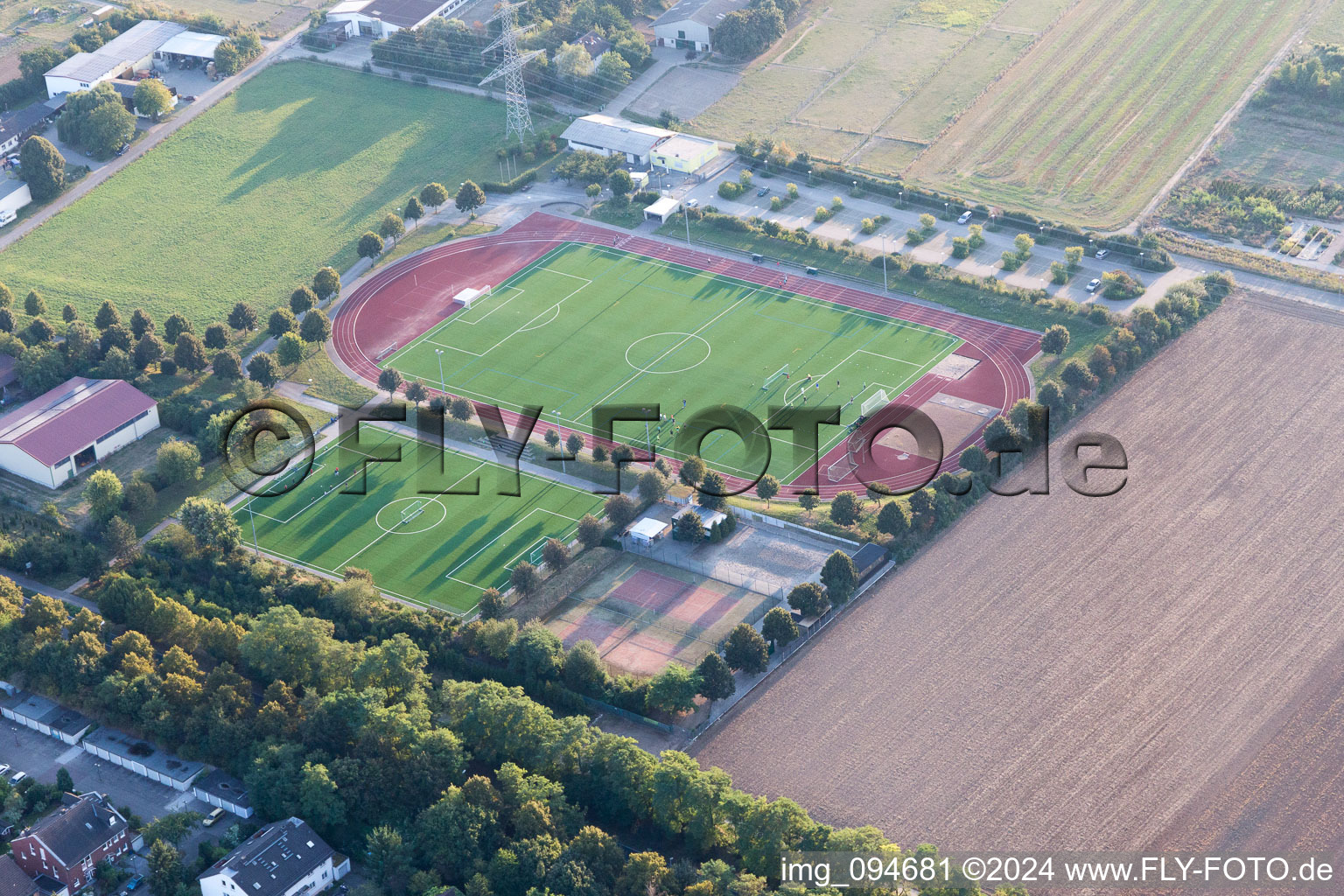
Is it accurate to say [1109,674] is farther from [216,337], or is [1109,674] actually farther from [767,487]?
[216,337]

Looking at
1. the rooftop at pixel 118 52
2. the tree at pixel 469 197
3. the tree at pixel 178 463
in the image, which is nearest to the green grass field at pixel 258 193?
the tree at pixel 469 197

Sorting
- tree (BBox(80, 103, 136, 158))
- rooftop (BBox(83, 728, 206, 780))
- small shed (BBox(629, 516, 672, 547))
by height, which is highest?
tree (BBox(80, 103, 136, 158))

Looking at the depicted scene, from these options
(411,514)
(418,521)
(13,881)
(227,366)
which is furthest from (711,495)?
(13,881)

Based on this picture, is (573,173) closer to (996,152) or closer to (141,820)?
(996,152)

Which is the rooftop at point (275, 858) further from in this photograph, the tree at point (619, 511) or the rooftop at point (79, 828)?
the tree at point (619, 511)

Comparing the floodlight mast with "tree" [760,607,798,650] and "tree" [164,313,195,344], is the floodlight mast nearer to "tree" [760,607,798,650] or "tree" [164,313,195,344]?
"tree" [164,313,195,344]

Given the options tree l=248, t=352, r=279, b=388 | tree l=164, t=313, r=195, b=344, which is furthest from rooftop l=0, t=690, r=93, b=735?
tree l=164, t=313, r=195, b=344

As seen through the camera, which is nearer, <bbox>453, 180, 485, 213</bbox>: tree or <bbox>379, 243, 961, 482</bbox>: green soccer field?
<bbox>379, 243, 961, 482</bbox>: green soccer field
